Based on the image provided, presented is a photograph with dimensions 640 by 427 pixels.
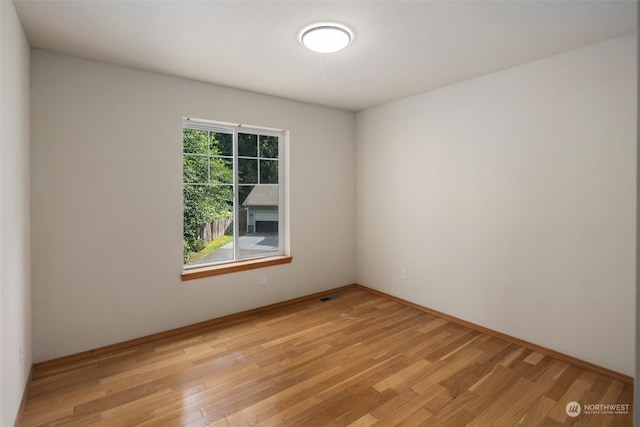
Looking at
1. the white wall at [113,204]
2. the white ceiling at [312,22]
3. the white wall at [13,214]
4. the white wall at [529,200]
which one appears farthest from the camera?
the white wall at [113,204]

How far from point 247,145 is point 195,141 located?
1.91 feet

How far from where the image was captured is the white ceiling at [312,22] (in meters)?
1.95

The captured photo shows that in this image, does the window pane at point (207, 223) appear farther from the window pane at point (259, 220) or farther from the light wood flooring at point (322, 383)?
the light wood flooring at point (322, 383)

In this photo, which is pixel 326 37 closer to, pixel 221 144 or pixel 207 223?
pixel 221 144

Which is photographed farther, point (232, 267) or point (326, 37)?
point (232, 267)

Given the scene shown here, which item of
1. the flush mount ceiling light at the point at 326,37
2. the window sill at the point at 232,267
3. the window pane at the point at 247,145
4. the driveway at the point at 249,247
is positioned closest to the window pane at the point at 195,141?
the window pane at the point at 247,145

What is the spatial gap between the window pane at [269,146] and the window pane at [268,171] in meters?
0.08

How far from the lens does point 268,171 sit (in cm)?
388

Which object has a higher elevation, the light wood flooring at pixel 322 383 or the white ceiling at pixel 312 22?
Answer: the white ceiling at pixel 312 22

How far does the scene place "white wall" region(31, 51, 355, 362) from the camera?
252 centimetres

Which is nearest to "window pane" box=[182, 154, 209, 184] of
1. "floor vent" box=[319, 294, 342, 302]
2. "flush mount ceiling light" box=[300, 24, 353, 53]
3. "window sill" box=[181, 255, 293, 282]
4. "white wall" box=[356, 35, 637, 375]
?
"window sill" box=[181, 255, 293, 282]

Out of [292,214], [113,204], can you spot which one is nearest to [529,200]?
[292,214]

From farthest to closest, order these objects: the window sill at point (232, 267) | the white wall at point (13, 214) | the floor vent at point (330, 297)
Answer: the floor vent at point (330, 297) → the window sill at point (232, 267) → the white wall at point (13, 214)

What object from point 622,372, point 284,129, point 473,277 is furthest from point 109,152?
point 622,372
